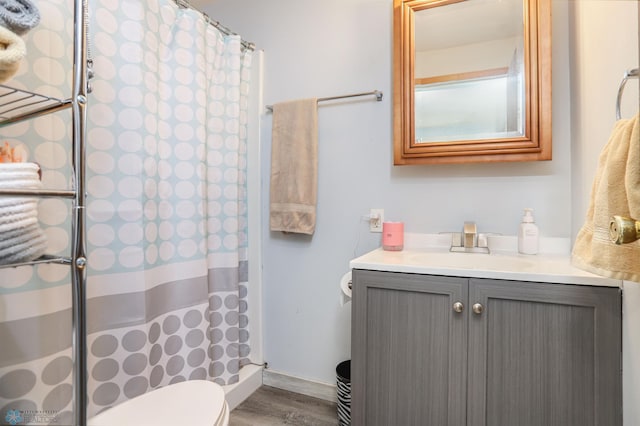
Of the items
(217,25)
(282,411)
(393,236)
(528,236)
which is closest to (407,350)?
(393,236)

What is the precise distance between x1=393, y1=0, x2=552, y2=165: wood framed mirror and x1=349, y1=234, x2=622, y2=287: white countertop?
386 mm

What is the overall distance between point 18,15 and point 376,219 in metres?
1.47

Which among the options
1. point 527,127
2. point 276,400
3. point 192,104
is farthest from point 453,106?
point 276,400

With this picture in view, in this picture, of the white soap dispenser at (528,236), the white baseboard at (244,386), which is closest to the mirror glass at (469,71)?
the white soap dispenser at (528,236)

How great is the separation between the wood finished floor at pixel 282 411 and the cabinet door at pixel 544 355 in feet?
2.83

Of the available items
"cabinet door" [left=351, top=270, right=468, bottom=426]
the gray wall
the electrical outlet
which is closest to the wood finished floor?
the gray wall

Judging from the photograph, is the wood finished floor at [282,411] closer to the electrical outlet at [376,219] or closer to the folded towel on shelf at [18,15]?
the electrical outlet at [376,219]

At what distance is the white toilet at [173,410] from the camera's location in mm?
998

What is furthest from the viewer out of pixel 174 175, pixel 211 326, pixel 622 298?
pixel 211 326

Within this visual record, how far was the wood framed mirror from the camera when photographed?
1.43 metres

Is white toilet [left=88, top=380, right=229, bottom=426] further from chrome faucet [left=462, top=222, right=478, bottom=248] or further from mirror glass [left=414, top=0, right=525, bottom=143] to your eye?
mirror glass [left=414, top=0, right=525, bottom=143]

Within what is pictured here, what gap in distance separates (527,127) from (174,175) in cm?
153

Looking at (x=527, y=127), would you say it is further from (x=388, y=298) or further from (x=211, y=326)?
(x=211, y=326)

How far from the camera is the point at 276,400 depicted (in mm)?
1909
